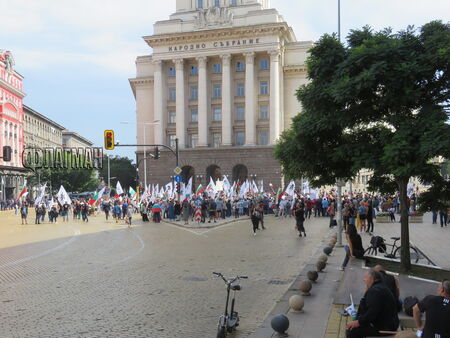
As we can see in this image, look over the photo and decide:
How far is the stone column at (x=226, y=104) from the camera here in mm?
72812

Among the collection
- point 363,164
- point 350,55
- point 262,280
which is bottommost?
point 262,280

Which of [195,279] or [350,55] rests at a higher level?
[350,55]

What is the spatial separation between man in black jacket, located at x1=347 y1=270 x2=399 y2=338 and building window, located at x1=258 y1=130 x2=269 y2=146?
6575 centimetres

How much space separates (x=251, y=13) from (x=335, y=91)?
62.8 metres

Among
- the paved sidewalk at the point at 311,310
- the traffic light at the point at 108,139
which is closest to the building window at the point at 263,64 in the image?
the traffic light at the point at 108,139

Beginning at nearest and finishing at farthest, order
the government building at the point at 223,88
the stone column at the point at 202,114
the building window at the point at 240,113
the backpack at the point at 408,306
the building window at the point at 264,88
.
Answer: the backpack at the point at 408,306 < the government building at the point at 223,88 < the stone column at the point at 202,114 < the building window at the point at 264,88 < the building window at the point at 240,113

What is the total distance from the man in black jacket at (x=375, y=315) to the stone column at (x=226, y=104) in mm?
65920

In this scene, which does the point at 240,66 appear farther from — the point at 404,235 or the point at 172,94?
the point at 404,235

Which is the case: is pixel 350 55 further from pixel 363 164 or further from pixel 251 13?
pixel 251 13

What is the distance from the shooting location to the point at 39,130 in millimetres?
119875

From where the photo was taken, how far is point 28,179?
96500 mm

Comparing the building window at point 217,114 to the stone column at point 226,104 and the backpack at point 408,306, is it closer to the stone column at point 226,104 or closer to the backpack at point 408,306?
the stone column at point 226,104

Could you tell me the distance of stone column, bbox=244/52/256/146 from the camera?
236ft

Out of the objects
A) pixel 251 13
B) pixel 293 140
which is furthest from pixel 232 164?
pixel 293 140
